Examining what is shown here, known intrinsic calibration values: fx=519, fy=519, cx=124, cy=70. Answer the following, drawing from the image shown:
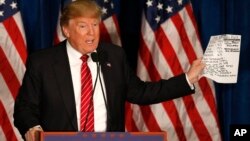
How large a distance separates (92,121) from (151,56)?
1365 mm

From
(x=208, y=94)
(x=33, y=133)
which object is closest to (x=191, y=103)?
(x=208, y=94)

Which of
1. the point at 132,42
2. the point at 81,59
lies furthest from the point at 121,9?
the point at 81,59

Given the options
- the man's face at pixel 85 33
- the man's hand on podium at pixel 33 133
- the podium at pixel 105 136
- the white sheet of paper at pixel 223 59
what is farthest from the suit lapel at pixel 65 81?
the white sheet of paper at pixel 223 59

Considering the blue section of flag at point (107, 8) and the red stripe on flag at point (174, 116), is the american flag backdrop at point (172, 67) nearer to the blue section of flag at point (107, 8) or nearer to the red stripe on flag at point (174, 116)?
the red stripe on flag at point (174, 116)

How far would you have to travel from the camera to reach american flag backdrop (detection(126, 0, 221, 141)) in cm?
345

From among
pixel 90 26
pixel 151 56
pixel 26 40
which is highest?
pixel 90 26

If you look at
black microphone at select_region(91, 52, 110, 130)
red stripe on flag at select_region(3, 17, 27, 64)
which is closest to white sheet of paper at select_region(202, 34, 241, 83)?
black microphone at select_region(91, 52, 110, 130)

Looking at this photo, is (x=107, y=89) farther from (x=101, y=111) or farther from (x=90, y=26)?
(x=90, y=26)

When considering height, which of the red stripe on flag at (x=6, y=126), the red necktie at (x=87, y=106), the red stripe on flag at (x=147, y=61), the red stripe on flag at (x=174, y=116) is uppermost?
the red necktie at (x=87, y=106)

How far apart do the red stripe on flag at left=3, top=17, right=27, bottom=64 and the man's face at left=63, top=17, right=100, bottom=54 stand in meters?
1.14

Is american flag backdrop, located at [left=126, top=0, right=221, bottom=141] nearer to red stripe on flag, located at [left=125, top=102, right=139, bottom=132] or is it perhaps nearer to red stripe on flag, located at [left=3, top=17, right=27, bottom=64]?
red stripe on flag, located at [left=125, top=102, right=139, bottom=132]

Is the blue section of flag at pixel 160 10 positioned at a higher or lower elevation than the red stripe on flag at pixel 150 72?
higher

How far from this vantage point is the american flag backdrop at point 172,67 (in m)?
3.45

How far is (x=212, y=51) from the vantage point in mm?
2223
